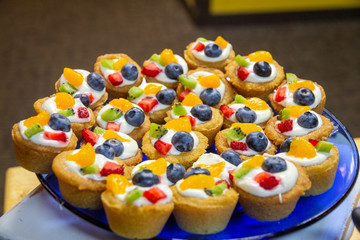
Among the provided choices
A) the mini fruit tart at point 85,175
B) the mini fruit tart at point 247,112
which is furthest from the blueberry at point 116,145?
the mini fruit tart at point 247,112

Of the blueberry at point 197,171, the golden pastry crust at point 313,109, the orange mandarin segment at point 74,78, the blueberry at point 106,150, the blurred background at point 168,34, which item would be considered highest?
the orange mandarin segment at point 74,78

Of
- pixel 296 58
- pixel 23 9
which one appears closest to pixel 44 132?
pixel 296 58

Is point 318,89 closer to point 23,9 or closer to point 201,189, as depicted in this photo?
point 201,189

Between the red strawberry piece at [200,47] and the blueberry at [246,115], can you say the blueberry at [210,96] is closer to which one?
A: the blueberry at [246,115]

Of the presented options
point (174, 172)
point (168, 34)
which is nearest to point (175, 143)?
point (174, 172)

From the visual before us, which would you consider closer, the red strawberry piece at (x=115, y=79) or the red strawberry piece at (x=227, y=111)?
the red strawberry piece at (x=227, y=111)

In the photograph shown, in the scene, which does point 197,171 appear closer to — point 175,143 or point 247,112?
point 175,143

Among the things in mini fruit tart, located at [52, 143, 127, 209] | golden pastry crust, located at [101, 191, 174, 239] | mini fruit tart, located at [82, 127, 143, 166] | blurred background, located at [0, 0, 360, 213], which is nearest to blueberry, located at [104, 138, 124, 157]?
mini fruit tart, located at [82, 127, 143, 166]
